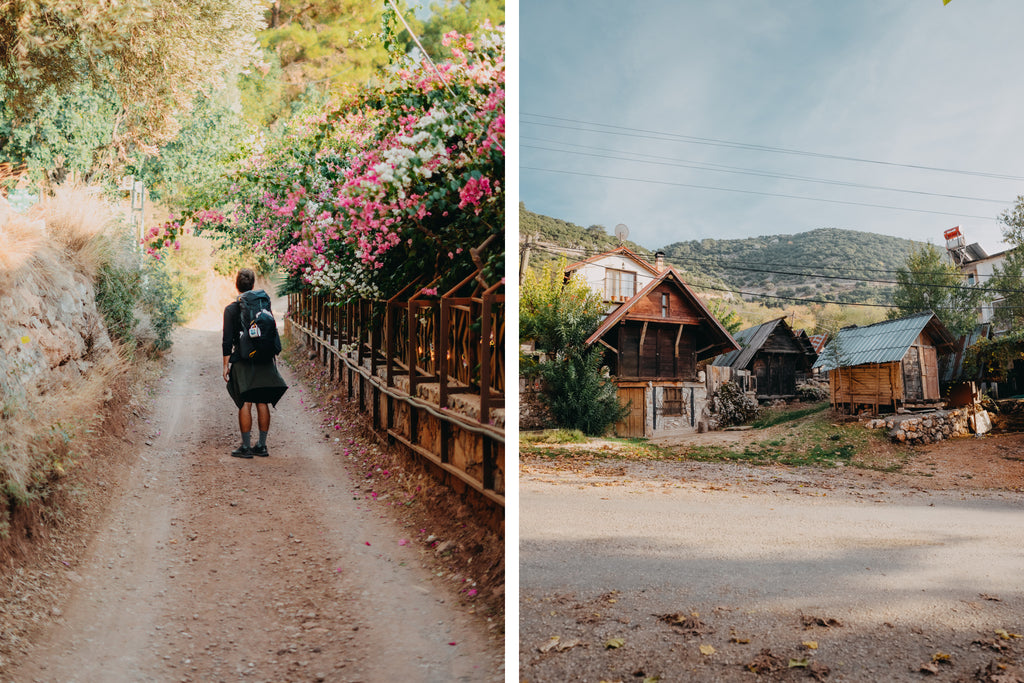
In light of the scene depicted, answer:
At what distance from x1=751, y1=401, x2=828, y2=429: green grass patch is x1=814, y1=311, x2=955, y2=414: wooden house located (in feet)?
0.19

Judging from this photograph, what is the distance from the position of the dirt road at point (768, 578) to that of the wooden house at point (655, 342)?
0.15 metres

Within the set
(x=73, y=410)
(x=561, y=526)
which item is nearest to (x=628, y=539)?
(x=561, y=526)

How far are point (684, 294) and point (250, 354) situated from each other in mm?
2687

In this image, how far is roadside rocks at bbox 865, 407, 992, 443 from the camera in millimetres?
1563

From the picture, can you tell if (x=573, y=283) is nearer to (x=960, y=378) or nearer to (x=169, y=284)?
(x=960, y=378)

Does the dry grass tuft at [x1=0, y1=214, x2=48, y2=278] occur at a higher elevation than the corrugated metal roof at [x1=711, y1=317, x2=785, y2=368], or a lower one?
higher

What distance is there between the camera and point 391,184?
8.41ft

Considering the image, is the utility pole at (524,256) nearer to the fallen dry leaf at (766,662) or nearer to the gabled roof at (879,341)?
the gabled roof at (879,341)

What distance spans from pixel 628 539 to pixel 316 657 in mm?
885

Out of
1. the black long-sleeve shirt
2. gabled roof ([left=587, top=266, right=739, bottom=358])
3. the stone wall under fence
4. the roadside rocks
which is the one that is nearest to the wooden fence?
the stone wall under fence

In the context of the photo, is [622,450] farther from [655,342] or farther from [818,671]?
[818,671]

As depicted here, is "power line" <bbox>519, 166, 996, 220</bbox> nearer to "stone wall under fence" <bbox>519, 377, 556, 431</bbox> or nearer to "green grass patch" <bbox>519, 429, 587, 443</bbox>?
"stone wall under fence" <bbox>519, 377, 556, 431</bbox>

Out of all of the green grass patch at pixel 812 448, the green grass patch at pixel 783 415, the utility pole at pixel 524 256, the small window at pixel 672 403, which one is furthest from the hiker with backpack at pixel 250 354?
the green grass patch at pixel 783 415

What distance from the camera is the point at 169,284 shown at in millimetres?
4574
